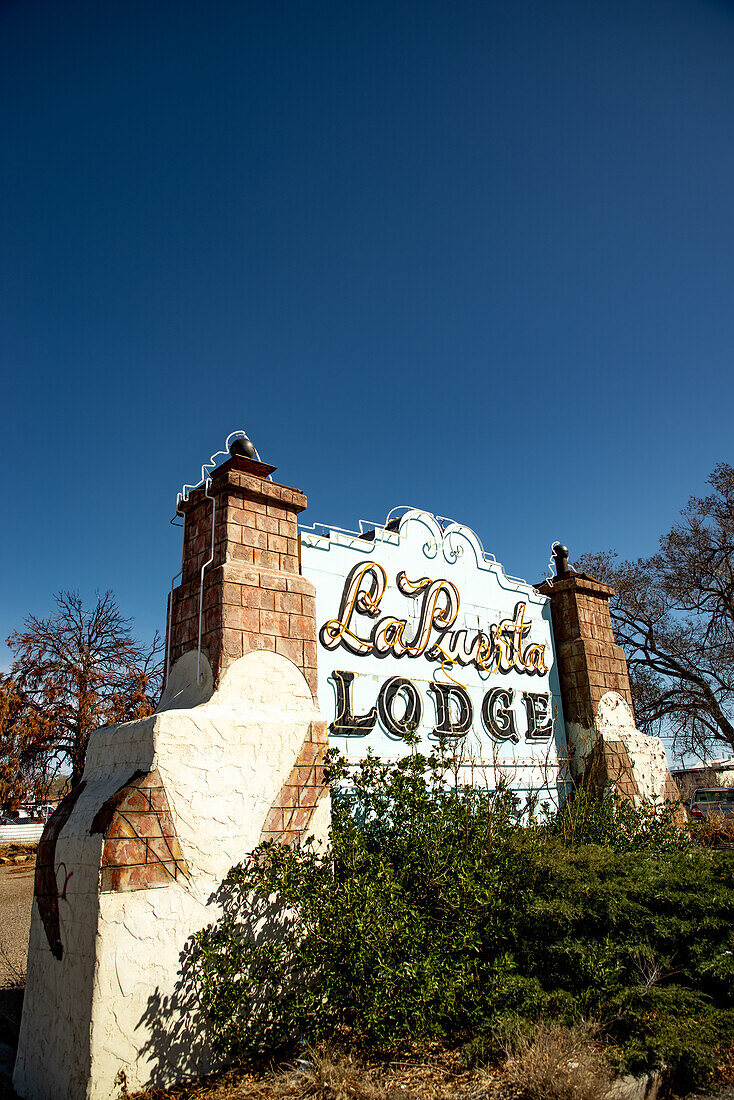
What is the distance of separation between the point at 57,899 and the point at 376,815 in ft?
→ 8.69

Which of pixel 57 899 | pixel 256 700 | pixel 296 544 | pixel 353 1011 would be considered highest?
pixel 296 544

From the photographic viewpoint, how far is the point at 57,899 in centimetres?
483

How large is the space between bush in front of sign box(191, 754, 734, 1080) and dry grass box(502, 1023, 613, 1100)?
18 cm

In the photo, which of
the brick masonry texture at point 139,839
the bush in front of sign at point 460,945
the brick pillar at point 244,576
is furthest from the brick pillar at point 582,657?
the brick masonry texture at point 139,839

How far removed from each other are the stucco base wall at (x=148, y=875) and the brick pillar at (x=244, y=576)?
Result: 313mm

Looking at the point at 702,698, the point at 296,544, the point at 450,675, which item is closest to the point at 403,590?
the point at 450,675

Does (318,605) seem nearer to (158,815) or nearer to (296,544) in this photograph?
(296,544)

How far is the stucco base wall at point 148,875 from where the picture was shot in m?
4.29

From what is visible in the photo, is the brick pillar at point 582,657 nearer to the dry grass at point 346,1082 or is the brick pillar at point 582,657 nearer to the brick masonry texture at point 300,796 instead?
the brick masonry texture at point 300,796

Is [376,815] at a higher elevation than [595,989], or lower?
higher

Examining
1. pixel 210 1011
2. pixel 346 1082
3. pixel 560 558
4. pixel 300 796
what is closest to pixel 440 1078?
pixel 346 1082

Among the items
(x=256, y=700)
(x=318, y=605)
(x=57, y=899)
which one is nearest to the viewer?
(x=57, y=899)

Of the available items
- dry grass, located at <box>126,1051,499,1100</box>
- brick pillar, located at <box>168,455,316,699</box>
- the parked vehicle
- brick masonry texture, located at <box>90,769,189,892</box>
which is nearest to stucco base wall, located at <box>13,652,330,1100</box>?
brick masonry texture, located at <box>90,769,189,892</box>

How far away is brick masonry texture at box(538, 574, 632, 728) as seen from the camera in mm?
9266
